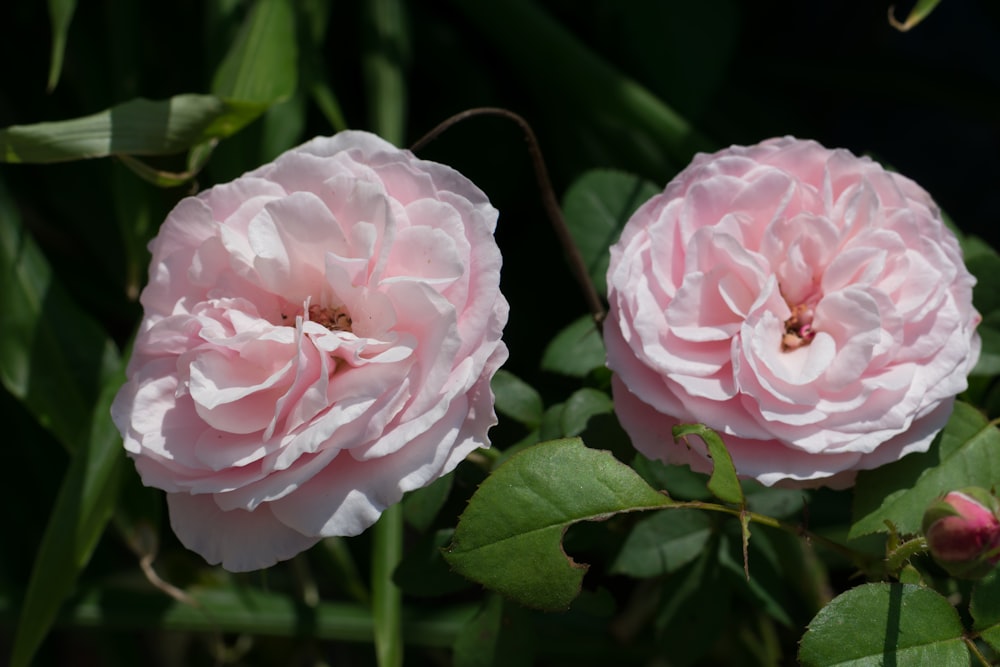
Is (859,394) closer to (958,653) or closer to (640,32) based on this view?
(958,653)

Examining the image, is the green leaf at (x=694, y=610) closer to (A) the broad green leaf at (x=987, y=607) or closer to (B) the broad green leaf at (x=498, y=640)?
(B) the broad green leaf at (x=498, y=640)

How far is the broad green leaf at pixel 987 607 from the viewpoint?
1.92 ft

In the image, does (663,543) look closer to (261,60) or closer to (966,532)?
(966,532)

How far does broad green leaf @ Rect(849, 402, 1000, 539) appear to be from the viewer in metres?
0.66

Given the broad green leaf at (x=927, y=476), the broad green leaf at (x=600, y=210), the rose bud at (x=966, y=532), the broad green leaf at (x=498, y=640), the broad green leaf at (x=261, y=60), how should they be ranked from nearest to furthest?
the rose bud at (x=966, y=532), the broad green leaf at (x=927, y=476), the broad green leaf at (x=498, y=640), the broad green leaf at (x=600, y=210), the broad green leaf at (x=261, y=60)

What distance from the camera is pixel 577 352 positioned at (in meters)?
0.81

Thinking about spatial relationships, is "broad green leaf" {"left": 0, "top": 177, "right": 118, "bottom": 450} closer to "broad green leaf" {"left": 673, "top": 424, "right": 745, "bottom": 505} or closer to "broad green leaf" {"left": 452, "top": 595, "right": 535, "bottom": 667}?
"broad green leaf" {"left": 452, "top": 595, "right": 535, "bottom": 667}

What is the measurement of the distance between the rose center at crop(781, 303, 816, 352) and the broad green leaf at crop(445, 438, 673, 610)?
185 mm

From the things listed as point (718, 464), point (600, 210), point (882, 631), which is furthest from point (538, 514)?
point (600, 210)

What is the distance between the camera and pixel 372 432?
0.58 m

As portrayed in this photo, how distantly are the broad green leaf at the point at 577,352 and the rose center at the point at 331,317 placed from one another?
189 millimetres

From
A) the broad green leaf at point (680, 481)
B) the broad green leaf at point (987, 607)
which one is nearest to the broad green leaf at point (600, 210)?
the broad green leaf at point (680, 481)

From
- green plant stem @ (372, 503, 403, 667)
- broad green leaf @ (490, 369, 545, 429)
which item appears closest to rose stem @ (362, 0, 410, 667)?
green plant stem @ (372, 503, 403, 667)

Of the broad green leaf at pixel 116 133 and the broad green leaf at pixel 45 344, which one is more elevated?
the broad green leaf at pixel 116 133
